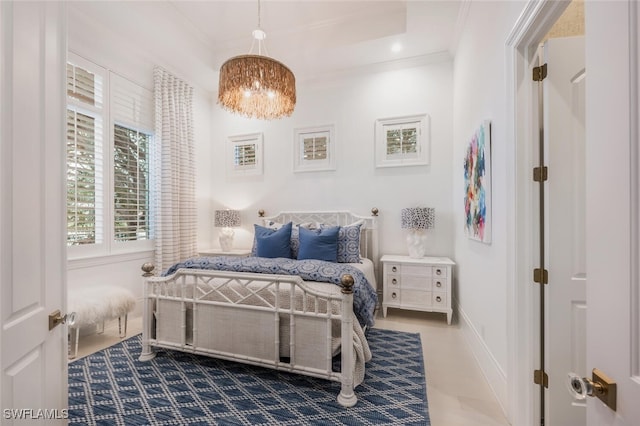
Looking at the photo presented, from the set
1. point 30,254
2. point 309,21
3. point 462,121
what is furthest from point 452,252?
point 30,254

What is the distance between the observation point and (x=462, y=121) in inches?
124

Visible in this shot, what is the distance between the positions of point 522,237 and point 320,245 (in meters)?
2.03

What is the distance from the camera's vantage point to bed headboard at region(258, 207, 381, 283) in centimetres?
390

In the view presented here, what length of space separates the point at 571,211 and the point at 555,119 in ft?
1.60

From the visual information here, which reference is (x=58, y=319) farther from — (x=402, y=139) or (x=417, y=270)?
(x=402, y=139)

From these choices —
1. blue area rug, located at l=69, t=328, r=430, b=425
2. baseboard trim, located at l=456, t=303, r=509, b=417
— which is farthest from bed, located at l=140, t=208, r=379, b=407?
baseboard trim, located at l=456, t=303, r=509, b=417

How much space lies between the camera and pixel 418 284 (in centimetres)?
341

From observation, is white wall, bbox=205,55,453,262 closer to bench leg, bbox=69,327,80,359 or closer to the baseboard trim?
the baseboard trim

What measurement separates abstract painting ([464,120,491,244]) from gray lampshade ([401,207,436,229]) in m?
0.68

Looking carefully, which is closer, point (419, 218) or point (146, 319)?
point (146, 319)

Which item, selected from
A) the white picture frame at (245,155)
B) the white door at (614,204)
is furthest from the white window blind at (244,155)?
the white door at (614,204)

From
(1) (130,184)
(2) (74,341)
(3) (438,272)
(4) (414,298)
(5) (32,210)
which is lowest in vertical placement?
(2) (74,341)

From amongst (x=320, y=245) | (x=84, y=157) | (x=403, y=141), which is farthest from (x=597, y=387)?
(x=84, y=157)

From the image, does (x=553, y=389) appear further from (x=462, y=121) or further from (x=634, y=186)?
(x=462, y=121)
